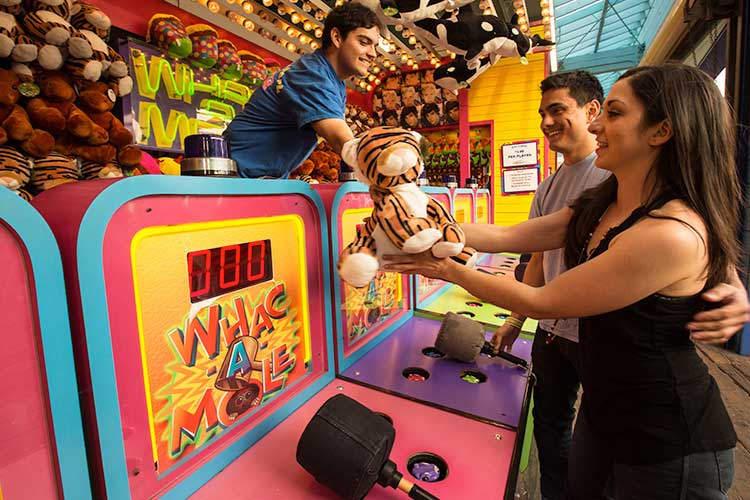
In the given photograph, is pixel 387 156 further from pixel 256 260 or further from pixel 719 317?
pixel 719 317

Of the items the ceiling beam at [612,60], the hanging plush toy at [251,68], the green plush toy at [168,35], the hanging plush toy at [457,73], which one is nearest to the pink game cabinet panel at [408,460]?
the hanging plush toy at [457,73]

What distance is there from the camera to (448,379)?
39.8 inches

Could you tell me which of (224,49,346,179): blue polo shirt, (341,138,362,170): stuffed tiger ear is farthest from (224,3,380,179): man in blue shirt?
(341,138,362,170): stuffed tiger ear

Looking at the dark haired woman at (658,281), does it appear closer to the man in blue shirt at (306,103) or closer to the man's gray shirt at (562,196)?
the man's gray shirt at (562,196)

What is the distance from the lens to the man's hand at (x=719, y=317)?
67 centimetres

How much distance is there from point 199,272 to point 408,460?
0.51 metres

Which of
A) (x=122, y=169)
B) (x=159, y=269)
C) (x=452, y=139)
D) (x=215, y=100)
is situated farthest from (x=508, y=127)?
(x=159, y=269)

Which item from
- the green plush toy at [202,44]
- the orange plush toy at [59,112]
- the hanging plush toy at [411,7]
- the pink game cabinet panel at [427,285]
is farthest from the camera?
the green plush toy at [202,44]

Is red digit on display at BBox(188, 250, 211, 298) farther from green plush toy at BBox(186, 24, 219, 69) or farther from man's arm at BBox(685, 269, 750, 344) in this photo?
green plush toy at BBox(186, 24, 219, 69)

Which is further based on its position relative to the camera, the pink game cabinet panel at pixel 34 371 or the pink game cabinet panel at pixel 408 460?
the pink game cabinet panel at pixel 408 460

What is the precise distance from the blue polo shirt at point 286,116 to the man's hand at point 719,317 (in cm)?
88

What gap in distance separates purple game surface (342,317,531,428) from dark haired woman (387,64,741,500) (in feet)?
0.70

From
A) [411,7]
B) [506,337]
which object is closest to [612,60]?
[411,7]

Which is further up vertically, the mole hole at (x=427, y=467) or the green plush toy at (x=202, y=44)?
the green plush toy at (x=202, y=44)
